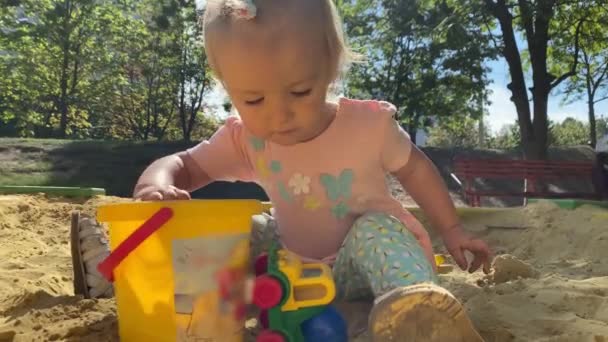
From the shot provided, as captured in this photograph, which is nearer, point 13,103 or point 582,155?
point 582,155

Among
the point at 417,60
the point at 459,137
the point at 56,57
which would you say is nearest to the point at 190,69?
the point at 56,57

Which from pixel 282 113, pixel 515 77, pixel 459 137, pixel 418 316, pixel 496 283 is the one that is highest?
pixel 459 137

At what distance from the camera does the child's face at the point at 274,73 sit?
3.98 feet

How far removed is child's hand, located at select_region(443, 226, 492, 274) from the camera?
4.85 feet

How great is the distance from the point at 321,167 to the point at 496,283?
0.79 meters

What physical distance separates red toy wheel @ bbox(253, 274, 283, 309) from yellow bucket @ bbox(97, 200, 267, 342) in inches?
1.9

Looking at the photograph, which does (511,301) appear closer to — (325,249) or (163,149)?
(325,249)

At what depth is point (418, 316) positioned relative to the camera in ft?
3.37

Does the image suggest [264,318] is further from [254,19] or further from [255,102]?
[254,19]

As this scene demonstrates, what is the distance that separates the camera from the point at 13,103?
1317cm

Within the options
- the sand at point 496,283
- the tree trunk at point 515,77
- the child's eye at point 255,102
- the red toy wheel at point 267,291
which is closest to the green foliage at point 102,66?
the tree trunk at point 515,77

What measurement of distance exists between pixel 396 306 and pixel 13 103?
1385 centimetres

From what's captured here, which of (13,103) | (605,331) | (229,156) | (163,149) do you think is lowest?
(605,331)

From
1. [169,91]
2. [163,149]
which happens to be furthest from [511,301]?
[169,91]
